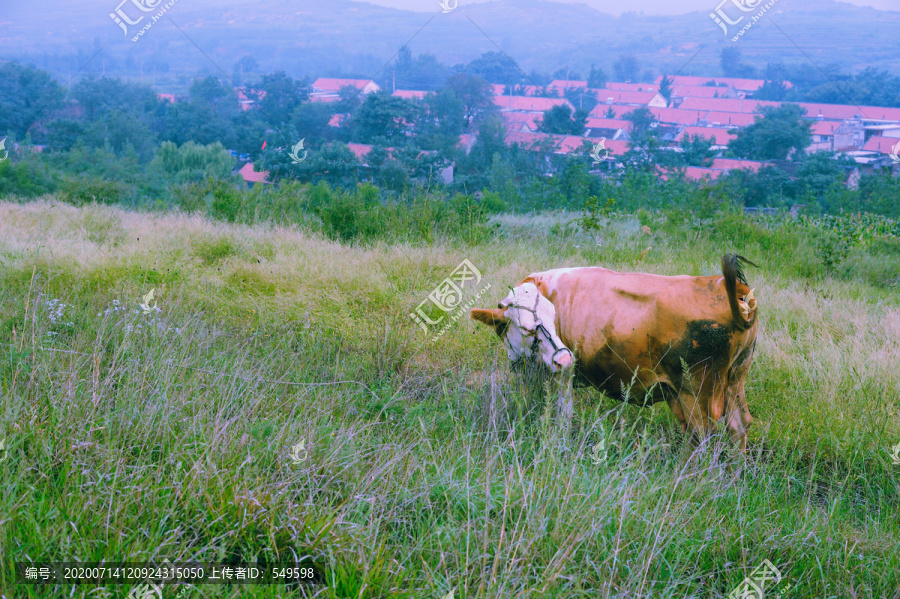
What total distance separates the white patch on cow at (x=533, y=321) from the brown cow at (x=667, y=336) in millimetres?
16

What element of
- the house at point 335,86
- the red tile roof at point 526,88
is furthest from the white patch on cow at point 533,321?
the red tile roof at point 526,88

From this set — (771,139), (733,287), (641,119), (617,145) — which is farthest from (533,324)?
(641,119)

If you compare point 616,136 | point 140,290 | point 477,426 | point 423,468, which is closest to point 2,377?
point 423,468

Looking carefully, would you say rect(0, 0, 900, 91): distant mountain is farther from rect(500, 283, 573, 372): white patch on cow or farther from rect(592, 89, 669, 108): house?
rect(500, 283, 573, 372): white patch on cow

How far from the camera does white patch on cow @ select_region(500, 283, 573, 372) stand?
3152mm

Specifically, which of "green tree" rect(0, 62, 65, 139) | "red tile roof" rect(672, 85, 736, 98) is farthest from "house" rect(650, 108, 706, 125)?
"green tree" rect(0, 62, 65, 139)

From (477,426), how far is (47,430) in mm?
2010

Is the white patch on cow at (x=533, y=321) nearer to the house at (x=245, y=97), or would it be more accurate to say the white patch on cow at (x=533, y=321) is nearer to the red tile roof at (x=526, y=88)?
the house at (x=245, y=97)

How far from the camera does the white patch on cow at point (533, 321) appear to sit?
10.3 ft

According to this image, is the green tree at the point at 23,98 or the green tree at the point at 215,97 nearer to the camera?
the green tree at the point at 23,98

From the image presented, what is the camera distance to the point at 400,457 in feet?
8.52

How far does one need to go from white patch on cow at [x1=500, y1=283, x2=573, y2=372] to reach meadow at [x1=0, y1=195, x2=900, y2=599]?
32 cm

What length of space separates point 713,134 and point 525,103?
11.7m

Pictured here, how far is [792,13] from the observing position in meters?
75.0
